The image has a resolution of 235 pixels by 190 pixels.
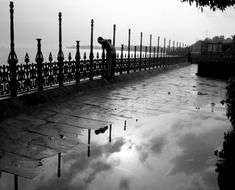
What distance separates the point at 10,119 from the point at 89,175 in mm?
3670

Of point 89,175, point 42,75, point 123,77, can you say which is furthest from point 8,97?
point 123,77

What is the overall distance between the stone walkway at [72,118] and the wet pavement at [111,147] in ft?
0.06

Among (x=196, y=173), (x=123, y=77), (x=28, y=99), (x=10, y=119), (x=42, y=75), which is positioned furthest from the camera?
(x=123, y=77)

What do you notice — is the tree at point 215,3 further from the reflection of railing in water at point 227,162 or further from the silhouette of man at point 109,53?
the silhouette of man at point 109,53

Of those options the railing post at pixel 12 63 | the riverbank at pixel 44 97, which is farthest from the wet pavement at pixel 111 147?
the railing post at pixel 12 63

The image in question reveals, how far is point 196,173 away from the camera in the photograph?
428 centimetres

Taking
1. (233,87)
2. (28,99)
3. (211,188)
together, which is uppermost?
(233,87)

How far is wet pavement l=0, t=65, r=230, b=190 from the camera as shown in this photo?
12.9 feet

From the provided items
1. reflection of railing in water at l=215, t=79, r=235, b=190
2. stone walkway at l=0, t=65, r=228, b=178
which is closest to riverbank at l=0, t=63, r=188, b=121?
stone walkway at l=0, t=65, r=228, b=178

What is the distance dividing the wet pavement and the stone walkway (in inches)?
0.7

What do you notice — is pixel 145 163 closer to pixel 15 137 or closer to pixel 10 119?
pixel 15 137

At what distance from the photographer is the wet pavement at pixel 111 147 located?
3932 mm

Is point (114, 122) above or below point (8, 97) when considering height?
below

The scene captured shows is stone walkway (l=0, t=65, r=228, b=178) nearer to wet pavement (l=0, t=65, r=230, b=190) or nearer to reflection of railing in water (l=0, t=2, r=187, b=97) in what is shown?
wet pavement (l=0, t=65, r=230, b=190)
